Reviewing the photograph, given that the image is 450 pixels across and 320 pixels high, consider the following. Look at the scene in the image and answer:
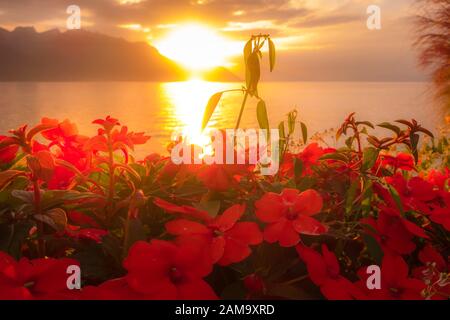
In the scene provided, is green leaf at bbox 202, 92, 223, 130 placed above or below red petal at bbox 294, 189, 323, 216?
above

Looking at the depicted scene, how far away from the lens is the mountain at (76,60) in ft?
420

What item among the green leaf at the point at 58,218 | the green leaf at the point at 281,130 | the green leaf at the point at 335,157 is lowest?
the green leaf at the point at 58,218

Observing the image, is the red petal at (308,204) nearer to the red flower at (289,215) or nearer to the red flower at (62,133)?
the red flower at (289,215)

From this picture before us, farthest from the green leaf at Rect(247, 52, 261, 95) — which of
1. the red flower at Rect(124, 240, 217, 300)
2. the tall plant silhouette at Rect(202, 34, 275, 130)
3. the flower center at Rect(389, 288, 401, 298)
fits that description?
the flower center at Rect(389, 288, 401, 298)

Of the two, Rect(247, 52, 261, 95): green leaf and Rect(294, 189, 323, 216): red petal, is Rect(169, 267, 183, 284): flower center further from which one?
Rect(247, 52, 261, 95): green leaf

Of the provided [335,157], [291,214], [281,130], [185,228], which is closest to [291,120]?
[281,130]

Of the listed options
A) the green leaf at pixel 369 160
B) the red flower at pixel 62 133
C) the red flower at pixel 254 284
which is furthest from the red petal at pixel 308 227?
the red flower at pixel 62 133

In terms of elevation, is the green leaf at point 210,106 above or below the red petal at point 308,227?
above

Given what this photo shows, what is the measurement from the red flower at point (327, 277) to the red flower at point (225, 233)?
0.08 metres

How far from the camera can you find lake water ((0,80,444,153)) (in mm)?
1168

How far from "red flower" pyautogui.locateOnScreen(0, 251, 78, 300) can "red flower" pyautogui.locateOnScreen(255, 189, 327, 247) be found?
298mm

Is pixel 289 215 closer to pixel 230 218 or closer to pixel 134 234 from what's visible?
pixel 230 218

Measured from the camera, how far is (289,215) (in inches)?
28.4

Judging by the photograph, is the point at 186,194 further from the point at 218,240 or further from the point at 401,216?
the point at 401,216
